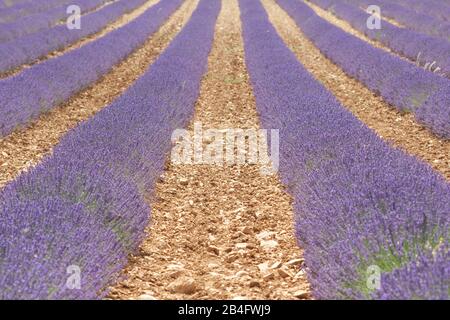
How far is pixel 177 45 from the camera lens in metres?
11.2

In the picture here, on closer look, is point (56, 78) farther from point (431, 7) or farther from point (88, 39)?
point (431, 7)

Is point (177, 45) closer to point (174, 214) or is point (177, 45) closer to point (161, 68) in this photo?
point (161, 68)

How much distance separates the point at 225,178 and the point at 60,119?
8.99 ft

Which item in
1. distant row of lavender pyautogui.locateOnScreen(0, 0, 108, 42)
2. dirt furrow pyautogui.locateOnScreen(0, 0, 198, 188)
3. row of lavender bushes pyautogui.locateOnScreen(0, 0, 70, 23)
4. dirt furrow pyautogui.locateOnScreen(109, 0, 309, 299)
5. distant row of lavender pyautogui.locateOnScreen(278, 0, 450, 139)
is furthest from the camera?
Answer: row of lavender bushes pyautogui.locateOnScreen(0, 0, 70, 23)

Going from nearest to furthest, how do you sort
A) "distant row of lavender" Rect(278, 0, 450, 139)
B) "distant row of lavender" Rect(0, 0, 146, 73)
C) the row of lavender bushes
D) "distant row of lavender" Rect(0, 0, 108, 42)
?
"distant row of lavender" Rect(278, 0, 450, 139), "distant row of lavender" Rect(0, 0, 146, 73), "distant row of lavender" Rect(0, 0, 108, 42), the row of lavender bushes

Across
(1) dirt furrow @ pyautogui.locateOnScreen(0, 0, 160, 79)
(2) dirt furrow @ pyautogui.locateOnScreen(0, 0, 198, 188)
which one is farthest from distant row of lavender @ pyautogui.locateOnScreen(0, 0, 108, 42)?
(2) dirt furrow @ pyautogui.locateOnScreen(0, 0, 198, 188)

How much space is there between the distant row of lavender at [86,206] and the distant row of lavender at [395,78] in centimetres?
271

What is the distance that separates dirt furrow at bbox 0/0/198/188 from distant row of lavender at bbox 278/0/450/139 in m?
3.36

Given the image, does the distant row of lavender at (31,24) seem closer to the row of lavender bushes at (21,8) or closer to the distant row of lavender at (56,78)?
the row of lavender bushes at (21,8)

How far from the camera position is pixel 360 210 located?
304cm

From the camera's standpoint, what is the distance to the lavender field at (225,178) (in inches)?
104

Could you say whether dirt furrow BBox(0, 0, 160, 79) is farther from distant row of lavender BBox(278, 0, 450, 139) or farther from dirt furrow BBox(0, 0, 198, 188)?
distant row of lavender BBox(278, 0, 450, 139)

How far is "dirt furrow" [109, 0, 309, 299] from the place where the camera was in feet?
9.89
